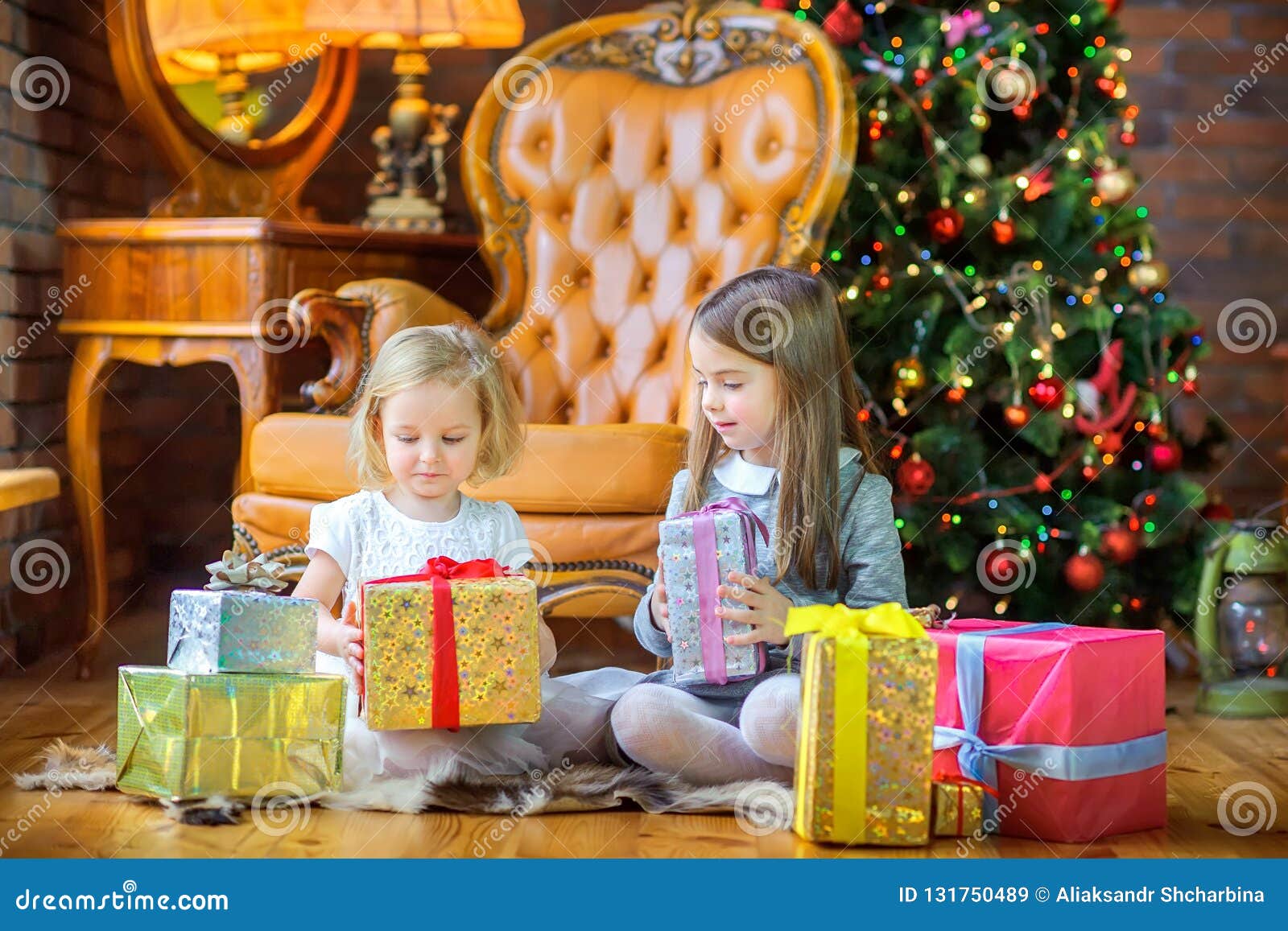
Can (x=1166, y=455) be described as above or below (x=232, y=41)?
below

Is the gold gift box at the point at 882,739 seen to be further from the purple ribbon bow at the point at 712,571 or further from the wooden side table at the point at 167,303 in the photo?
the wooden side table at the point at 167,303

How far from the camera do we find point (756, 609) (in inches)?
71.1

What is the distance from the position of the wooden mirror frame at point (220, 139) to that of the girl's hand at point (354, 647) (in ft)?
5.43

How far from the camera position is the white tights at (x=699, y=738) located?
1864 mm

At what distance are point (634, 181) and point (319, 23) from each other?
833mm

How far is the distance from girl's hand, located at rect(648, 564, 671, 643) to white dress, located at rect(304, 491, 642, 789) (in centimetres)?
16

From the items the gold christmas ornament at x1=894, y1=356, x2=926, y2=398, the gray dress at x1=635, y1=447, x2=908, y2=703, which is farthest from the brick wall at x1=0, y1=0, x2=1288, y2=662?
the gray dress at x1=635, y1=447, x2=908, y2=703

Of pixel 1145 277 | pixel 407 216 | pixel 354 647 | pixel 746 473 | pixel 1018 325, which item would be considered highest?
pixel 407 216

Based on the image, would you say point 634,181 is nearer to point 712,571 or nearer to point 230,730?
point 712,571

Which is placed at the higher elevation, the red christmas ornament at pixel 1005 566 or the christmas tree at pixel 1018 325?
the christmas tree at pixel 1018 325

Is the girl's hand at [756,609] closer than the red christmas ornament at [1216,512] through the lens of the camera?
Yes

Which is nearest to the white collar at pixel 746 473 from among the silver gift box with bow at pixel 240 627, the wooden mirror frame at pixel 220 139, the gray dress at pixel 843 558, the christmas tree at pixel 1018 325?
the gray dress at pixel 843 558

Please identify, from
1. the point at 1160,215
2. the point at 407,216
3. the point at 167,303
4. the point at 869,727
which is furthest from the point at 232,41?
the point at 869,727

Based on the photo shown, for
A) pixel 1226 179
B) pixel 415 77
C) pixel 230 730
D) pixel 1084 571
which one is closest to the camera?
pixel 230 730
